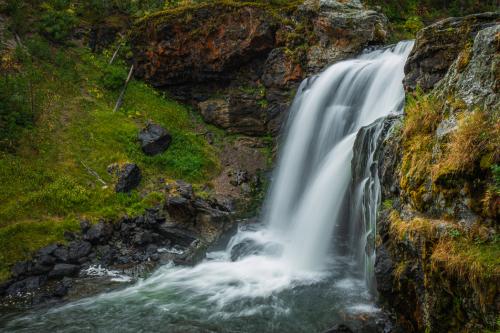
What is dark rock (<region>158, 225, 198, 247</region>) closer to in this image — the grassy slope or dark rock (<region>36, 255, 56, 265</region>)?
the grassy slope

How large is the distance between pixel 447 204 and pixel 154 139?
13.6 meters

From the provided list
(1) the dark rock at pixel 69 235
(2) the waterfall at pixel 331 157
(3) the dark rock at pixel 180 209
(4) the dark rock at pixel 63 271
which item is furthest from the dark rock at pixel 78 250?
(2) the waterfall at pixel 331 157

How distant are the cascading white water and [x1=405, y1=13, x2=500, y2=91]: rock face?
1866 mm

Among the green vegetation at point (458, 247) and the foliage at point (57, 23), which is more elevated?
the foliage at point (57, 23)

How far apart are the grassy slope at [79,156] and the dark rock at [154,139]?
284 millimetres

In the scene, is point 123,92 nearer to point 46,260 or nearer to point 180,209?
point 180,209

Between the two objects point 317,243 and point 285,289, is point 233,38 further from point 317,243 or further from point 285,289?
point 285,289

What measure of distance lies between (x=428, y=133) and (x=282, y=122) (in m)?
11.9

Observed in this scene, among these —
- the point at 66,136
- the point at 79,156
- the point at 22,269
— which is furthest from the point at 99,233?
the point at 66,136

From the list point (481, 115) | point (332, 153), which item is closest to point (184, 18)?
point (332, 153)

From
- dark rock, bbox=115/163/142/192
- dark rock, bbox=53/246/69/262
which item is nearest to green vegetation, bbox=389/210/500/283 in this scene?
dark rock, bbox=53/246/69/262

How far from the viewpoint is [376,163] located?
9312 mm

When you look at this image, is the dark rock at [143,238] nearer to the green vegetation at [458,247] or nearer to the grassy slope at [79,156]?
the grassy slope at [79,156]

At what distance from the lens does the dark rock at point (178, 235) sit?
1345 cm
